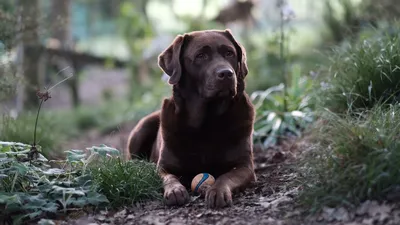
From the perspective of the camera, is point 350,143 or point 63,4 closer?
point 350,143

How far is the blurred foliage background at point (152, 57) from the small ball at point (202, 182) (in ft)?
6.25

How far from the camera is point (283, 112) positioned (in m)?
6.80

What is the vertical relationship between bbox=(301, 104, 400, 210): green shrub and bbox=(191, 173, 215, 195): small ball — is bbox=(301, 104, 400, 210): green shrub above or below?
above

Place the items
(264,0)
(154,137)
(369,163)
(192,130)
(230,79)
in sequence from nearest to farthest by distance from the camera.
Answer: (369,163), (230,79), (192,130), (154,137), (264,0)

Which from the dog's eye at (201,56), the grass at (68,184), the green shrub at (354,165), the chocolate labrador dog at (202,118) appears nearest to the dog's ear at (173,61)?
the chocolate labrador dog at (202,118)

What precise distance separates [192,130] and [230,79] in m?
0.58

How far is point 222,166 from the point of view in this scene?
4586 mm

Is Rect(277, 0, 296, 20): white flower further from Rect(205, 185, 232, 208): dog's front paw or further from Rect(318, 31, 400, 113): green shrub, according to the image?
Rect(205, 185, 232, 208): dog's front paw

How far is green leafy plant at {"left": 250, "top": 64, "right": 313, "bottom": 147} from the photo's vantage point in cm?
645

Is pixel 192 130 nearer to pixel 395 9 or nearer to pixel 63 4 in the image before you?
pixel 395 9

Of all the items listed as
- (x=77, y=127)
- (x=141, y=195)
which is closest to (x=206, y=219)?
(x=141, y=195)

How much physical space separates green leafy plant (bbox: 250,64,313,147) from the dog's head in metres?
1.77

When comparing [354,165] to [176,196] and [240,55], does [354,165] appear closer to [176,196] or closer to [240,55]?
[176,196]

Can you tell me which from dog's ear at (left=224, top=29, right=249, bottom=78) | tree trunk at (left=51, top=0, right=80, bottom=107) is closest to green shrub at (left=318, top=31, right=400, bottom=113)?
dog's ear at (left=224, top=29, right=249, bottom=78)
